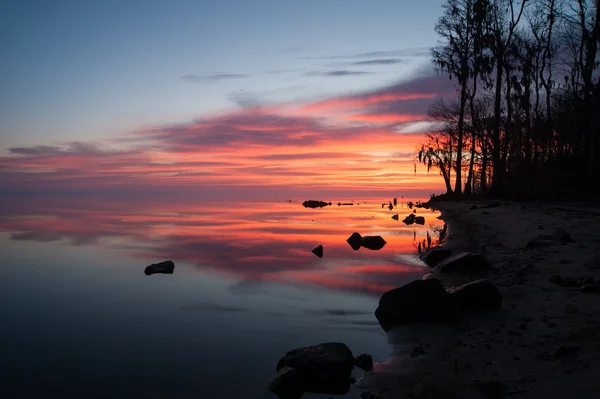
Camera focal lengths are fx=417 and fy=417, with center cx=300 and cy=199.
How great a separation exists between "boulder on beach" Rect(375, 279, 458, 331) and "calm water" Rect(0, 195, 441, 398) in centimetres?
40

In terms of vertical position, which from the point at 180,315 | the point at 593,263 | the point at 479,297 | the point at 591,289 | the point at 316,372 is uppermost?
the point at 593,263

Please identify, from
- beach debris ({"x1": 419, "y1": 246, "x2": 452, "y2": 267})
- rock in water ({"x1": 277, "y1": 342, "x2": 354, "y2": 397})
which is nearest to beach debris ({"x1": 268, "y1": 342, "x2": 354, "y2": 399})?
rock in water ({"x1": 277, "y1": 342, "x2": 354, "y2": 397})

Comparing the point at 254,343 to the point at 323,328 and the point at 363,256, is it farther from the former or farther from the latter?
the point at 363,256

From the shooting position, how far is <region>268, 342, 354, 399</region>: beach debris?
584 cm

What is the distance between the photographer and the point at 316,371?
603 centimetres

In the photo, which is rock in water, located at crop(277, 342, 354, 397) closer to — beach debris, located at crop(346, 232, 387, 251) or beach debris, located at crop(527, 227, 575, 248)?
beach debris, located at crop(527, 227, 575, 248)

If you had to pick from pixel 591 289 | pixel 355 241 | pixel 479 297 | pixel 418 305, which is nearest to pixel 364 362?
pixel 418 305

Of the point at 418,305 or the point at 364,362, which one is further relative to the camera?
the point at 418,305

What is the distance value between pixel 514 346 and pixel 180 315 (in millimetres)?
6928

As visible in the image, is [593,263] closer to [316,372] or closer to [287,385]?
[316,372]

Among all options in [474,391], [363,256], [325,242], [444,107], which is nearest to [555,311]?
[474,391]

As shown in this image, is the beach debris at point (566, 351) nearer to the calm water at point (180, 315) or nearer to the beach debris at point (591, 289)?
the calm water at point (180, 315)

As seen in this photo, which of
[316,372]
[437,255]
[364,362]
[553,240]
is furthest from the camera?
[437,255]

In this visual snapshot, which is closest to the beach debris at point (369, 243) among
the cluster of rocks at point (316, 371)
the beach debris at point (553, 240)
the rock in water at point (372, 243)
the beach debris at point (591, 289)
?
the rock in water at point (372, 243)
